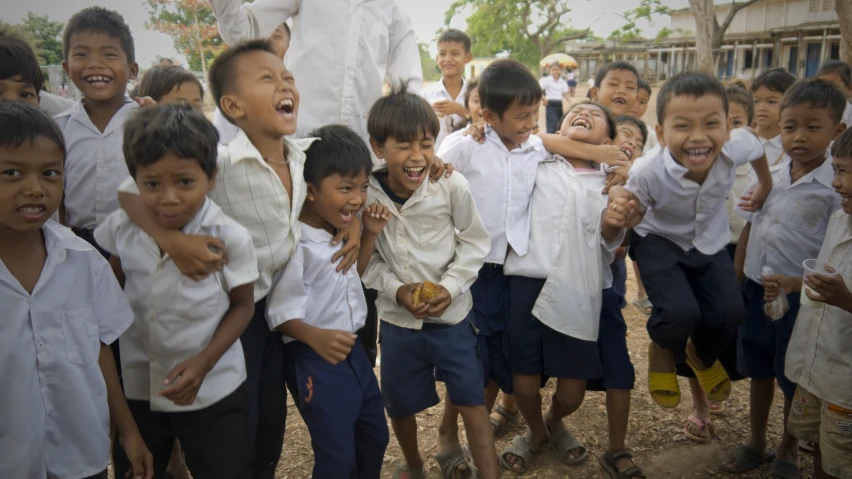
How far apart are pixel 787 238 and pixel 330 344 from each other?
2.10 meters

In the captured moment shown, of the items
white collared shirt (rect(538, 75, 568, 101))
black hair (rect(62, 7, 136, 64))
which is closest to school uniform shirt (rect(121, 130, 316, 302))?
black hair (rect(62, 7, 136, 64))

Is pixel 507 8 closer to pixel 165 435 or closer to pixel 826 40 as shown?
pixel 826 40

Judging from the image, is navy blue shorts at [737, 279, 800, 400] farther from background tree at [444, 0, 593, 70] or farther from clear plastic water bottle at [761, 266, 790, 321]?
background tree at [444, 0, 593, 70]

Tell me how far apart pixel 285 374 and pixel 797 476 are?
2.35 meters

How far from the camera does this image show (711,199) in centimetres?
279

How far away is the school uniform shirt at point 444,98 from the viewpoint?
491 centimetres

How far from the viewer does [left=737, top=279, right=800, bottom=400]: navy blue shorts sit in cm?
277

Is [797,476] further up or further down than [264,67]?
further down

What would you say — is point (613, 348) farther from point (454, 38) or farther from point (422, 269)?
point (454, 38)

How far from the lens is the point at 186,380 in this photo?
187 cm

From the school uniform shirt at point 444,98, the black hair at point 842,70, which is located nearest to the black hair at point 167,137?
the school uniform shirt at point 444,98

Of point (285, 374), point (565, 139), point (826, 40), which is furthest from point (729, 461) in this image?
point (826, 40)

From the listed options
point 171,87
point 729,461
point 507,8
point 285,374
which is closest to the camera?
point 285,374

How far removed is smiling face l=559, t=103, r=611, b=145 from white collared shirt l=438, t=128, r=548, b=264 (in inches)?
9.7
